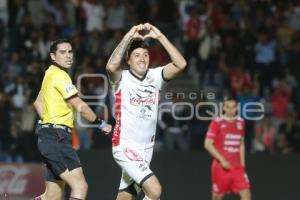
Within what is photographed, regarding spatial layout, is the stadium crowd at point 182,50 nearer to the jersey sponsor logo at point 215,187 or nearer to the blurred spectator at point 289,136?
the blurred spectator at point 289,136

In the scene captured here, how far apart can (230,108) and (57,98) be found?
3.98m

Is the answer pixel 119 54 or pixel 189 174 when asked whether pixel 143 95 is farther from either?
pixel 189 174

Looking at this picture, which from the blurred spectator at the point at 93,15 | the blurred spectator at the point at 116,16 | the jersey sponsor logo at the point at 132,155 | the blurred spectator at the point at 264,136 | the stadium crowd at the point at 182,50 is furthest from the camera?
the blurred spectator at the point at 116,16

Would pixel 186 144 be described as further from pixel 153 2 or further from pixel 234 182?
pixel 153 2

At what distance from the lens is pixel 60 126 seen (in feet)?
33.3

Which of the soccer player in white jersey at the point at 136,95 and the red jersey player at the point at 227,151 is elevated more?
the soccer player in white jersey at the point at 136,95

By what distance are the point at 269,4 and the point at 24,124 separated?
5744 mm

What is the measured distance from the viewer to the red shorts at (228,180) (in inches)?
527

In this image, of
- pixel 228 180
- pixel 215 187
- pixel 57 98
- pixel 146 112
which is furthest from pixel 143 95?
pixel 215 187

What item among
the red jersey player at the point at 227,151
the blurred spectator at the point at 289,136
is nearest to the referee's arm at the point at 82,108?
the red jersey player at the point at 227,151

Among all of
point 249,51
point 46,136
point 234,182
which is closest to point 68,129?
point 46,136

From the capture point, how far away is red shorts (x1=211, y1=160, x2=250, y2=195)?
1338cm

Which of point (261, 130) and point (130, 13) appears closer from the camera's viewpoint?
point (261, 130)

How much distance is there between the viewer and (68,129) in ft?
33.6
